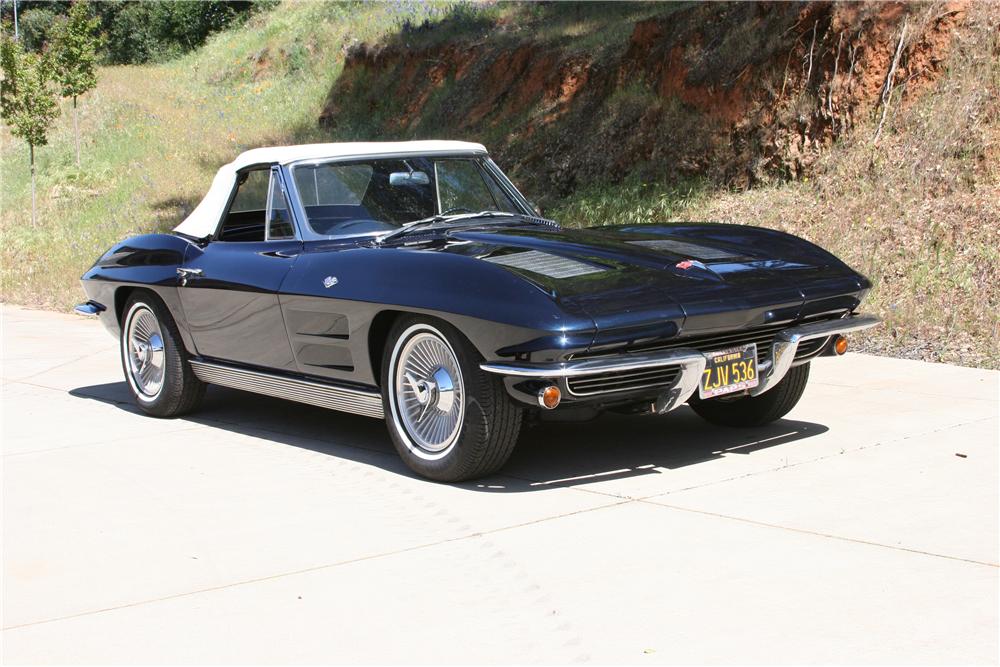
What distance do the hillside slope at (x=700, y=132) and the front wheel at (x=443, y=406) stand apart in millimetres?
4133

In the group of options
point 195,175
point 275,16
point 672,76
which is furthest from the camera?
point 275,16

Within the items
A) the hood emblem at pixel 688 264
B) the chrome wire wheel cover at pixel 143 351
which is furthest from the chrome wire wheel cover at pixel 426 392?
the chrome wire wheel cover at pixel 143 351

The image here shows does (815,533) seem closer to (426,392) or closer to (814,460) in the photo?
(814,460)

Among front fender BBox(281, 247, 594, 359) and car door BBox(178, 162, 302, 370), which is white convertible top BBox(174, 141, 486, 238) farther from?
front fender BBox(281, 247, 594, 359)

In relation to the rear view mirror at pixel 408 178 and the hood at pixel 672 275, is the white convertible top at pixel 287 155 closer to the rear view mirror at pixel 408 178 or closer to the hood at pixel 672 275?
the rear view mirror at pixel 408 178

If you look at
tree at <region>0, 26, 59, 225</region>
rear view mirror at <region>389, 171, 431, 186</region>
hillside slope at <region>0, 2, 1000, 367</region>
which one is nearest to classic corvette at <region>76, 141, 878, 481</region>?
rear view mirror at <region>389, 171, 431, 186</region>

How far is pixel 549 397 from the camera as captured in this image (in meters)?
4.83

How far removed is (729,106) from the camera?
13.5 m

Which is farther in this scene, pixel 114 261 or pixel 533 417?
pixel 114 261

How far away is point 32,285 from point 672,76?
8.35 meters

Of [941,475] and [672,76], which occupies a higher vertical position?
[672,76]

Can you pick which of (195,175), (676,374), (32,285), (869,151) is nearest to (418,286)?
(676,374)

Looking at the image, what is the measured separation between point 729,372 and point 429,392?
1.31 metres

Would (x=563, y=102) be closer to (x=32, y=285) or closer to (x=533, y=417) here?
(x=32, y=285)
